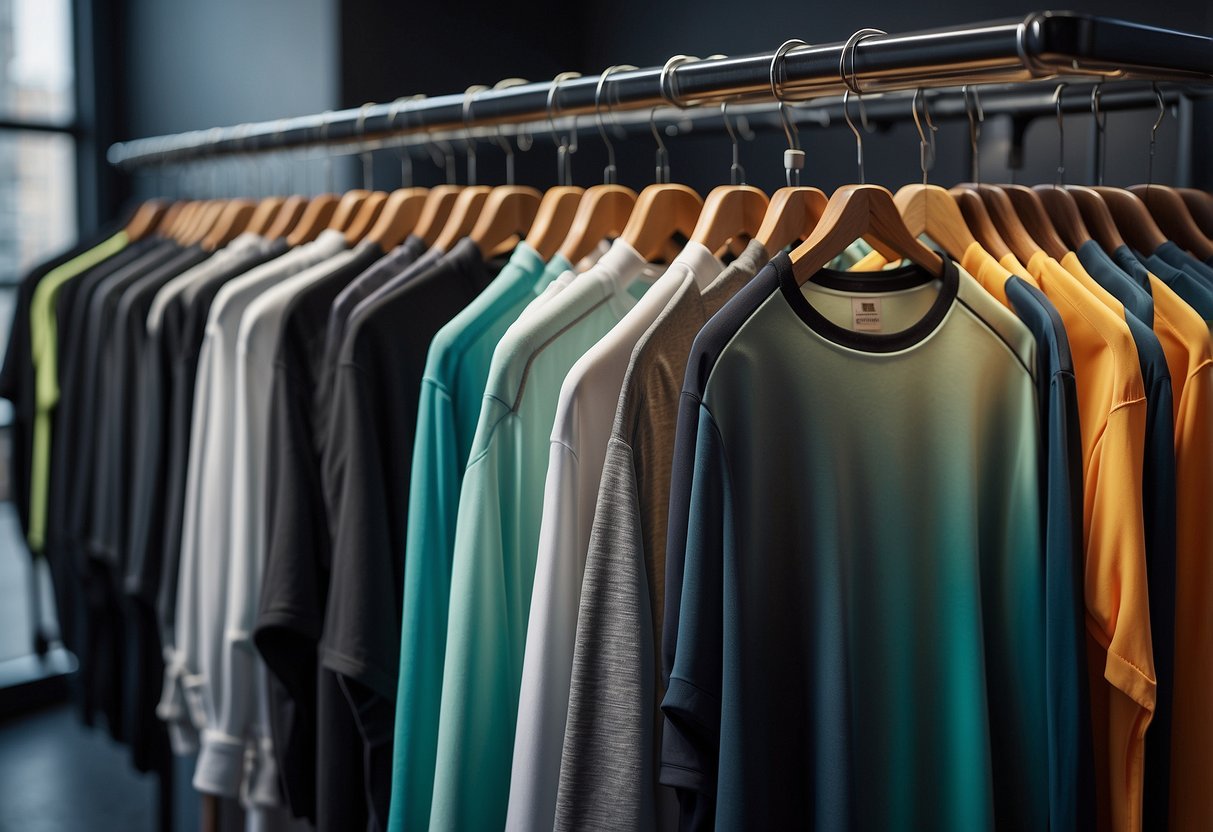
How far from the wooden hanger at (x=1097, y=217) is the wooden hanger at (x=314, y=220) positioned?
3.82 ft

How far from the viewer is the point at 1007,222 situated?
130 cm

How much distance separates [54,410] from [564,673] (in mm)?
1525

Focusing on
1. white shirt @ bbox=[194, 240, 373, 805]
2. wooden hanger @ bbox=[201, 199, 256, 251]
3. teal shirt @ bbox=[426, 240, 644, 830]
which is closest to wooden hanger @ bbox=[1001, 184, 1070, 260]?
teal shirt @ bbox=[426, 240, 644, 830]

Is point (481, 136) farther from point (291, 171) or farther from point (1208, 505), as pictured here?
point (291, 171)

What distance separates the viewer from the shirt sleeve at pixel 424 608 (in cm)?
129

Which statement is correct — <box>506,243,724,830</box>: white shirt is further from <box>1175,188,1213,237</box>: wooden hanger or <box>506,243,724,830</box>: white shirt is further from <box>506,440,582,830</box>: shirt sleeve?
<box>1175,188,1213,237</box>: wooden hanger

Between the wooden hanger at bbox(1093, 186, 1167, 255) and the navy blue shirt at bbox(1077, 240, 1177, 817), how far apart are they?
280 millimetres

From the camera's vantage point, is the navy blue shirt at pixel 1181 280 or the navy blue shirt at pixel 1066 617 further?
the navy blue shirt at pixel 1181 280

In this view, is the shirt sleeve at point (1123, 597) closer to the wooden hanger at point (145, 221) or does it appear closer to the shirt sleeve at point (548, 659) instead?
the shirt sleeve at point (548, 659)

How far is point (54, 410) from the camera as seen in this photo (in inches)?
88.7

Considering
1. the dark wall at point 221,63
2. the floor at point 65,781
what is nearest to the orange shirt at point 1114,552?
the dark wall at point 221,63

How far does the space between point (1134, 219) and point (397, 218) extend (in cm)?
100

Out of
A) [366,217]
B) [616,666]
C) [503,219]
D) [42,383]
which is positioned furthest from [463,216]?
[42,383]

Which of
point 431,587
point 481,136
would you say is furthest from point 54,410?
point 431,587
